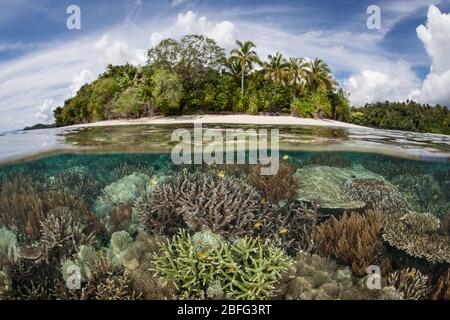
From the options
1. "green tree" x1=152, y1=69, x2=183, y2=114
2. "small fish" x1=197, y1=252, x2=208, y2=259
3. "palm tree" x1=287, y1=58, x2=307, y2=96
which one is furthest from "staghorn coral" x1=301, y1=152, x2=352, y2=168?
"small fish" x1=197, y1=252, x2=208, y2=259

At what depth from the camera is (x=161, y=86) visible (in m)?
9.44

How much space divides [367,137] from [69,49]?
7480 millimetres

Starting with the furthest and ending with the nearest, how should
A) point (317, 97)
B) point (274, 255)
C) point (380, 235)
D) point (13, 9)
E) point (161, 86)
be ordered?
point (317, 97) → point (161, 86) → point (13, 9) → point (380, 235) → point (274, 255)

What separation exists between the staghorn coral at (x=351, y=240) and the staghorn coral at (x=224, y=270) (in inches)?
33.6

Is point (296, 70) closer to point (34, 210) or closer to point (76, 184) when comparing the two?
point (76, 184)

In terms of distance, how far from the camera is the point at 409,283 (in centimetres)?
621

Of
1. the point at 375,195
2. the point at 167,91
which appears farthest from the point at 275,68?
the point at 375,195

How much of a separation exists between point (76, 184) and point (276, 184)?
442cm

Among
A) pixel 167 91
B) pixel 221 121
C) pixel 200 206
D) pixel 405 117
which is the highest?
pixel 167 91

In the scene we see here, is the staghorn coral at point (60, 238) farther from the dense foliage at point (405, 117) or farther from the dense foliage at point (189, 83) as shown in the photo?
the dense foliage at point (405, 117)

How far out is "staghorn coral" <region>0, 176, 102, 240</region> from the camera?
271 inches

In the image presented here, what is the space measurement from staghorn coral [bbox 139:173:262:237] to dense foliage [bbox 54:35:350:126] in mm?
3093
